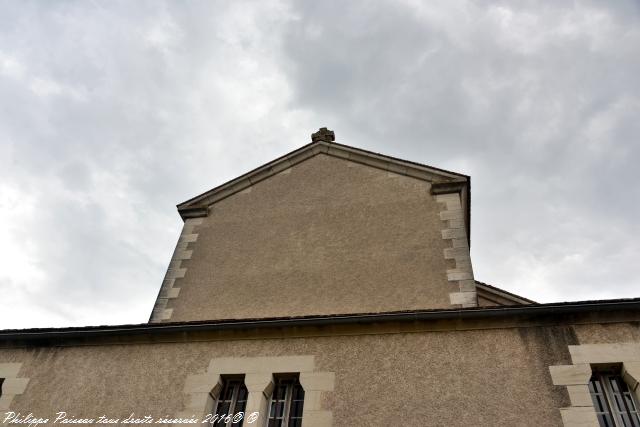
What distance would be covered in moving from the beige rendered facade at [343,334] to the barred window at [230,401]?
110mm

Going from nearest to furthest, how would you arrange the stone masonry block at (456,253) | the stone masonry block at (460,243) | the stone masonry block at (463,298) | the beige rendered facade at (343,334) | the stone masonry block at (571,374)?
1. the stone masonry block at (571,374)
2. the beige rendered facade at (343,334)
3. the stone masonry block at (463,298)
4. the stone masonry block at (456,253)
5. the stone masonry block at (460,243)

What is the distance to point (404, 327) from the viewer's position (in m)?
7.46

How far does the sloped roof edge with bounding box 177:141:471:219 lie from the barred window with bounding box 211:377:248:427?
4602 millimetres

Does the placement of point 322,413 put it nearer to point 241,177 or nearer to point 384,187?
point 384,187

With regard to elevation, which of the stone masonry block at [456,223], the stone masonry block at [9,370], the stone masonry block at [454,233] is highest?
the stone masonry block at [456,223]

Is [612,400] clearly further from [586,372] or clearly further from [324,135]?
[324,135]

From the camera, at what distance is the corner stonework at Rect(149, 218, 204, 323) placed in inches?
378

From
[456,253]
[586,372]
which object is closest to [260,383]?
[456,253]

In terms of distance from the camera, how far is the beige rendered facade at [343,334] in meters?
6.71

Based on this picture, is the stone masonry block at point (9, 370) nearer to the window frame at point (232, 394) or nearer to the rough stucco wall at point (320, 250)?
the rough stucco wall at point (320, 250)

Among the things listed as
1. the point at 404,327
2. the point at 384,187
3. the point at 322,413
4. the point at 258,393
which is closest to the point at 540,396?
the point at 404,327

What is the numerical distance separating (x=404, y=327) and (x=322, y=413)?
1.65 metres

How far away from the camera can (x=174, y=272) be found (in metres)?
10.2

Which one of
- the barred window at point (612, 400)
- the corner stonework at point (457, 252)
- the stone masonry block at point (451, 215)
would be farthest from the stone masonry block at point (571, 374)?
the stone masonry block at point (451, 215)
